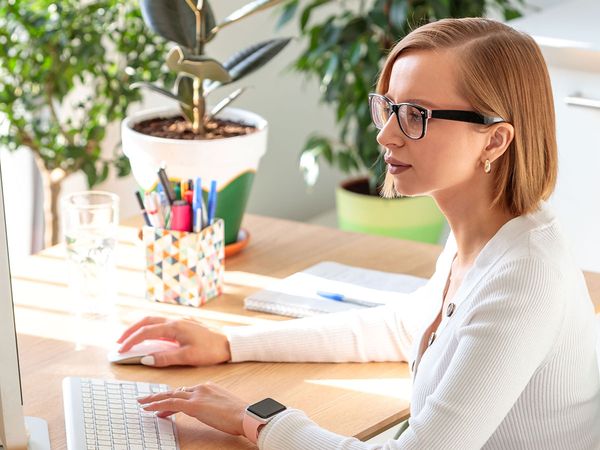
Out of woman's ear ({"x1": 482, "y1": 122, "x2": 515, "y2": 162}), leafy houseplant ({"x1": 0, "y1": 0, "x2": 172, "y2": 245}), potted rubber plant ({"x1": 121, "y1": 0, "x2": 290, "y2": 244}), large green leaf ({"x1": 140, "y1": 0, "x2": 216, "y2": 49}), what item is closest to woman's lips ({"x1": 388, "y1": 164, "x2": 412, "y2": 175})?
woman's ear ({"x1": 482, "y1": 122, "x2": 515, "y2": 162})

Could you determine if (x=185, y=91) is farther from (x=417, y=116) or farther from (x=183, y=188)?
(x=417, y=116)

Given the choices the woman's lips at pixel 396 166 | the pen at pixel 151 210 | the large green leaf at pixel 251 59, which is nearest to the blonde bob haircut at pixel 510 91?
the woman's lips at pixel 396 166

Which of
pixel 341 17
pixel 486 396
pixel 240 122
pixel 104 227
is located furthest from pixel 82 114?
pixel 486 396

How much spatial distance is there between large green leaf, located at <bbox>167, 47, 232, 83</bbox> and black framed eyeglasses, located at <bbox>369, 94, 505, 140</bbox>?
0.65m

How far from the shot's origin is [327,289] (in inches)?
77.3

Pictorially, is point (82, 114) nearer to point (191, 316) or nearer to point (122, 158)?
point (122, 158)

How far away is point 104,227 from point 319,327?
17.6 inches

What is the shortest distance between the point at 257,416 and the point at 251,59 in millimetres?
927

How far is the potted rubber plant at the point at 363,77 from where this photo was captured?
3260mm

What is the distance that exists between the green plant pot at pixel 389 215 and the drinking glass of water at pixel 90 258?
169 centimetres

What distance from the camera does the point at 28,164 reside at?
133 inches

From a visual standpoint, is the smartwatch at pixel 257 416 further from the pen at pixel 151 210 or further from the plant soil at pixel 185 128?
the plant soil at pixel 185 128

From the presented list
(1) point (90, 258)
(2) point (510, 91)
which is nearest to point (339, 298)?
(1) point (90, 258)

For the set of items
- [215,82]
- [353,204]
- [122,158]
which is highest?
[215,82]
